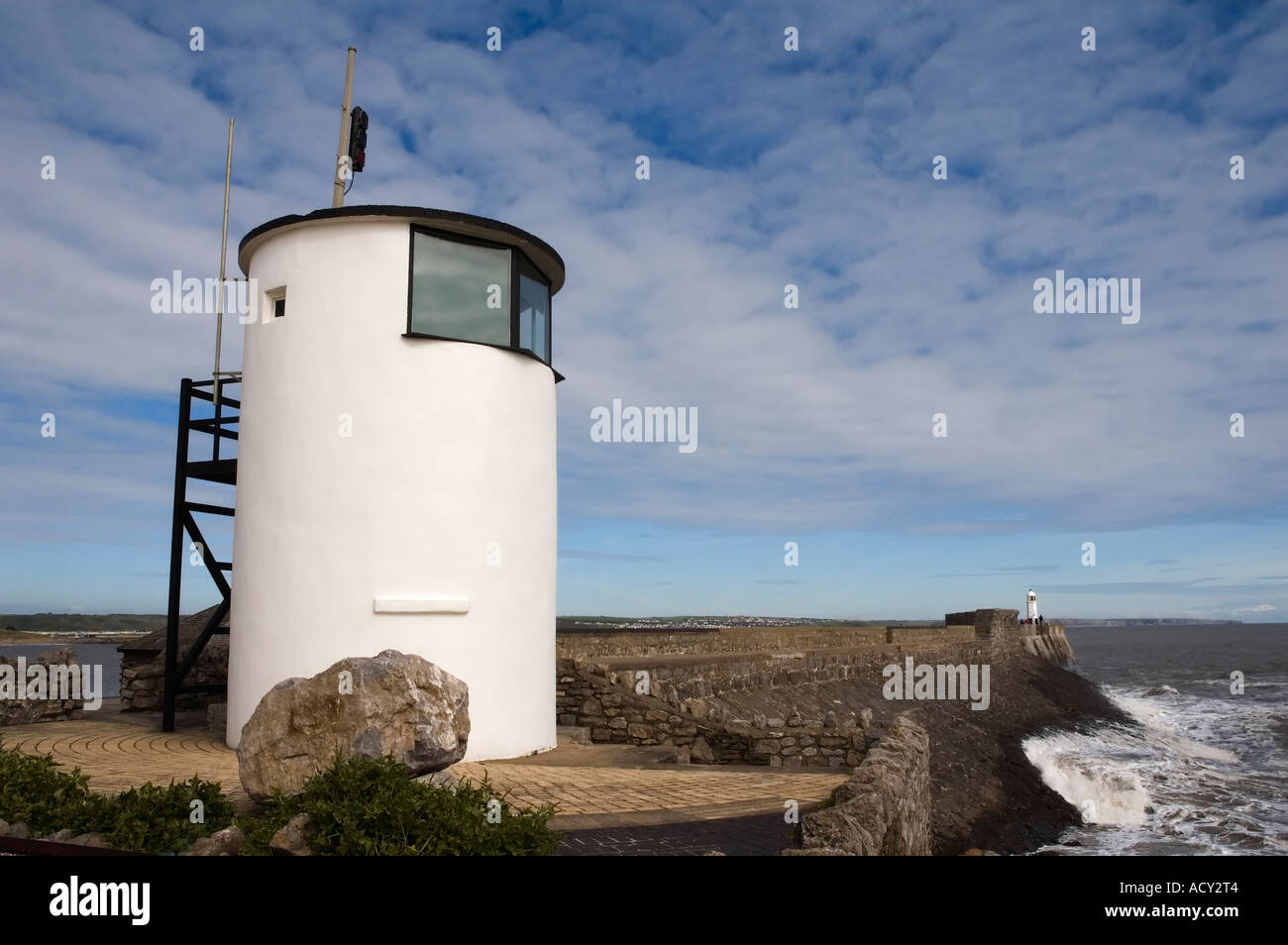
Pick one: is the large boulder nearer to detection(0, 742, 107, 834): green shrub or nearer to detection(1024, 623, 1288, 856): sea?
detection(0, 742, 107, 834): green shrub

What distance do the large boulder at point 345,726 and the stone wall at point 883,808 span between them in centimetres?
311

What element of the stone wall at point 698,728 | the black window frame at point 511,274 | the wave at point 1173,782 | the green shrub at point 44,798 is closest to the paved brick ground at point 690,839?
the green shrub at point 44,798

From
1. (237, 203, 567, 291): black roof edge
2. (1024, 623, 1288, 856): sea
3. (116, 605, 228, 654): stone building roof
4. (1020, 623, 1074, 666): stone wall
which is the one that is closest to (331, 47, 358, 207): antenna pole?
(237, 203, 567, 291): black roof edge

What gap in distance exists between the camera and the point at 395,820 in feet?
17.5

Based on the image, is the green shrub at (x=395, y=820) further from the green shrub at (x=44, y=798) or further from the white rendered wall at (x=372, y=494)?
the white rendered wall at (x=372, y=494)

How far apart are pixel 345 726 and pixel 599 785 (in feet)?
11.4

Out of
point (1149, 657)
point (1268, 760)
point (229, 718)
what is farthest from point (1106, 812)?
point (1149, 657)

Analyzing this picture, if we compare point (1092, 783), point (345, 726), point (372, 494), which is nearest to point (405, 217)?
point (372, 494)

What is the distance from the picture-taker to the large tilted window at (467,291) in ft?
39.3

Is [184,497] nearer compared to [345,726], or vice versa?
[345,726]

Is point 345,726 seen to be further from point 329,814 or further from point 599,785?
point 599,785

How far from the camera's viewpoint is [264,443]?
12070 millimetres

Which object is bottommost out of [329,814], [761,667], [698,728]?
[761,667]
